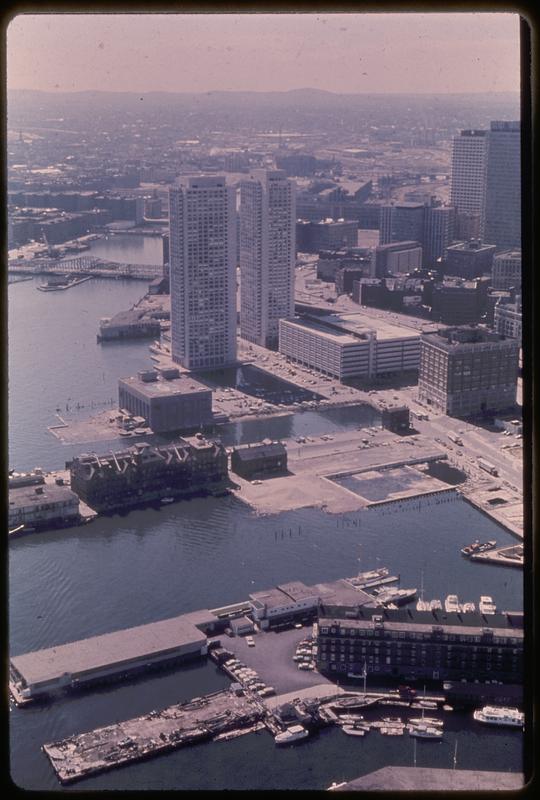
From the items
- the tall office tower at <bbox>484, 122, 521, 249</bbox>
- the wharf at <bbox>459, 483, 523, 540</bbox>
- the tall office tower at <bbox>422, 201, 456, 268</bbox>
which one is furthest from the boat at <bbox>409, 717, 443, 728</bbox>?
the tall office tower at <bbox>422, 201, 456, 268</bbox>

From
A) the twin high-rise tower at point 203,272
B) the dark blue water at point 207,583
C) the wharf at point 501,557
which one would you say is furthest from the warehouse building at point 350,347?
the wharf at point 501,557

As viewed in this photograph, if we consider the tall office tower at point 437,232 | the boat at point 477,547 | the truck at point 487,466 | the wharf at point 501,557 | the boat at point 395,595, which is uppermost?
the tall office tower at point 437,232

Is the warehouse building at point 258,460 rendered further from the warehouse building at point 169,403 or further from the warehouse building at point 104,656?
the warehouse building at point 104,656

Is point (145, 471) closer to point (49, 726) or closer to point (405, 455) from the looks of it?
point (405, 455)

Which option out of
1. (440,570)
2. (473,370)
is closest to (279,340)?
(473,370)

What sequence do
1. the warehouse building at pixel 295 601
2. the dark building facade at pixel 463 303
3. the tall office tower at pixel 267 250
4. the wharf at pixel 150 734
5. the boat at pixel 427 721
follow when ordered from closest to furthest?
1. the wharf at pixel 150 734
2. the boat at pixel 427 721
3. the warehouse building at pixel 295 601
4. the tall office tower at pixel 267 250
5. the dark building facade at pixel 463 303

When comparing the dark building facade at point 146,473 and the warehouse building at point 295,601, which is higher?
the dark building facade at point 146,473

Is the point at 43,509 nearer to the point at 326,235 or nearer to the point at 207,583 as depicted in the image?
the point at 207,583

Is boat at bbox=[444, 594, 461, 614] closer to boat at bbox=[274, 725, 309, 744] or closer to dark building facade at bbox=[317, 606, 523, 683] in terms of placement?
dark building facade at bbox=[317, 606, 523, 683]
